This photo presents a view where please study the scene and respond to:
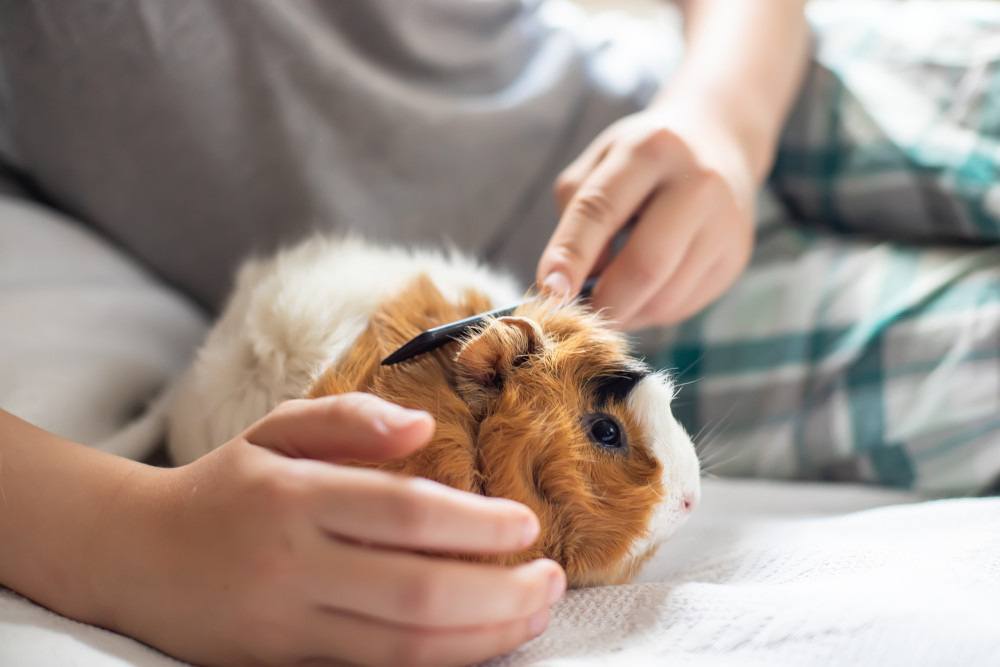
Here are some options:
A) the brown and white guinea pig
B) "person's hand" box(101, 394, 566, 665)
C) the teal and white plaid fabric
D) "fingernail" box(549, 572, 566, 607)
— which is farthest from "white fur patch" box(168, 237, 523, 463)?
the teal and white plaid fabric

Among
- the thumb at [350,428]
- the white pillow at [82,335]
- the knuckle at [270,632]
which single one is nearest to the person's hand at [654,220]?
the thumb at [350,428]

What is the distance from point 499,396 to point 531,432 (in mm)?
56

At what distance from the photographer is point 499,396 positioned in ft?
2.14

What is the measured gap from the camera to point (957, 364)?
3.10ft

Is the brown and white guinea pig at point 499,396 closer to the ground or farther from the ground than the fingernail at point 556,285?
closer to the ground

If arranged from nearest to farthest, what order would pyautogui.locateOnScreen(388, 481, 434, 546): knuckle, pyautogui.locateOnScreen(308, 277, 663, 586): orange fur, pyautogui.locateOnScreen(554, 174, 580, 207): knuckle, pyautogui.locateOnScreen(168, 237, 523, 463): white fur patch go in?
pyautogui.locateOnScreen(388, 481, 434, 546): knuckle < pyautogui.locateOnScreen(308, 277, 663, 586): orange fur < pyautogui.locateOnScreen(168, 237, 523, 463): white fur patch < pyautogui.locateOnScreen(554, 174, 580, 207): knuckle

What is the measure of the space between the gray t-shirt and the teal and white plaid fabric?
35cm

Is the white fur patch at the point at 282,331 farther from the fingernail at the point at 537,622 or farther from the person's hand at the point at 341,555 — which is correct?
the fingernail at the point at 537,622

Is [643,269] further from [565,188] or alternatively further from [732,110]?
[732,110]

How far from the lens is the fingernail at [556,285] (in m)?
0.76

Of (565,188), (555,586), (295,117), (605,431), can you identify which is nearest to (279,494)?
(555,586)

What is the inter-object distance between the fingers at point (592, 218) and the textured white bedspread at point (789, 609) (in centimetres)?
35

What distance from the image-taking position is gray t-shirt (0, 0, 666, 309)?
0.93 metres

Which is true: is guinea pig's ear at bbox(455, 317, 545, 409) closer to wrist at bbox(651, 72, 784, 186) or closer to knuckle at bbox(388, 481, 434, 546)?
knuckle at bbox(388, 481, 434, 546)
